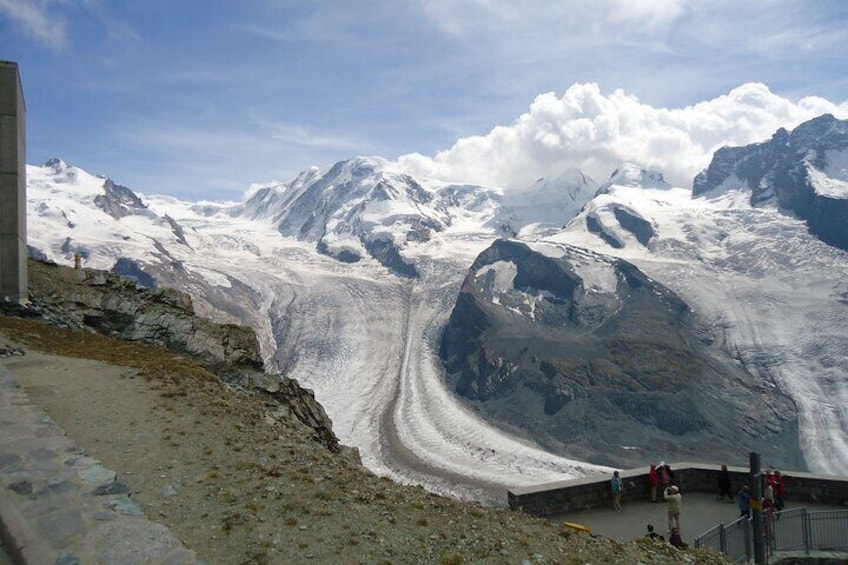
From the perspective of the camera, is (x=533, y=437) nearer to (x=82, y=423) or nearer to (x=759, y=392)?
(x=759, y=392)

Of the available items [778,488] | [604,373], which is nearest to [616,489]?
[778,488]

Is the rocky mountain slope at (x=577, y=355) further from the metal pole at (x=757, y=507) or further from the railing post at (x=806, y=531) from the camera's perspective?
the metal pole at (x=757, y=507)

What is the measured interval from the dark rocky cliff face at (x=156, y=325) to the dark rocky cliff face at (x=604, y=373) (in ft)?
243

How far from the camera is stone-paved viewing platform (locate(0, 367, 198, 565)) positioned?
673 cm

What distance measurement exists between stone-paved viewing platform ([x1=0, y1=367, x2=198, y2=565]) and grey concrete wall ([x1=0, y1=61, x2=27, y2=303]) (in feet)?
42.5

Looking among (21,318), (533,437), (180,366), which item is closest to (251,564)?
(180,366)

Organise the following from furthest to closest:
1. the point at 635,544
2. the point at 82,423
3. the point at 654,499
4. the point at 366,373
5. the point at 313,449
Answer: the point at 366,373 < the point at 654,499 < the point at 313,449 < the point at 82,423 < the point at 635,544

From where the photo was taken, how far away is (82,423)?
11.9 m

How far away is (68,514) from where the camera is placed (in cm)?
739

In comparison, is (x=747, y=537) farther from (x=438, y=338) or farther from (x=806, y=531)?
(x=438, y=338)

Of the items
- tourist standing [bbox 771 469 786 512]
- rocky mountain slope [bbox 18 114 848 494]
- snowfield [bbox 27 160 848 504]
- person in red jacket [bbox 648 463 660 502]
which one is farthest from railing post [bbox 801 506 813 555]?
snowfield [bbox 27 160 848 504]

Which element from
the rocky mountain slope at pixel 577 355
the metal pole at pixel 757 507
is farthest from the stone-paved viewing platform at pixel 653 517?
the rocky mountain slope at pixel 577 355

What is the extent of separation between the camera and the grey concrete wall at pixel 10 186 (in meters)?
20.1

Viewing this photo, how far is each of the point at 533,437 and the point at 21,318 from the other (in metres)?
88.9
